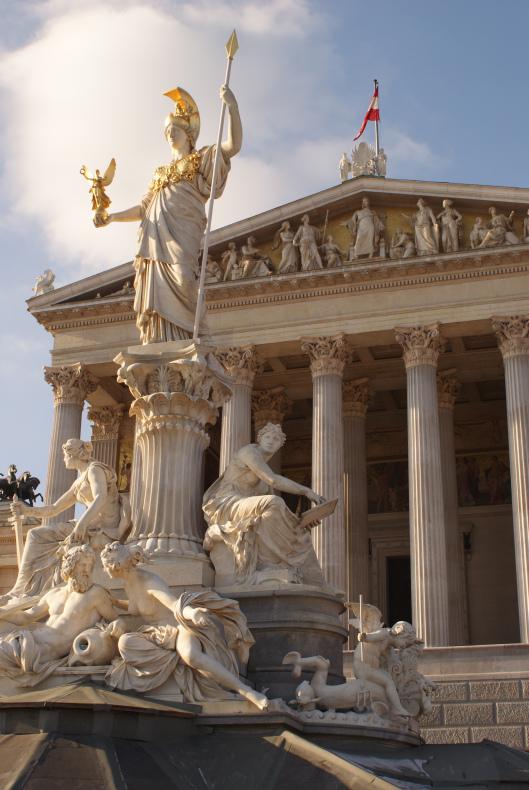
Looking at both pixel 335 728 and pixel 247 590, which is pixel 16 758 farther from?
pixel 247 590

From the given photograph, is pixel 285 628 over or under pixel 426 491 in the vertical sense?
under

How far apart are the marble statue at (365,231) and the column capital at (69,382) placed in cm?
1019

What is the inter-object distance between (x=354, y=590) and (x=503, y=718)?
397 inches

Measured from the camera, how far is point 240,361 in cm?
3500

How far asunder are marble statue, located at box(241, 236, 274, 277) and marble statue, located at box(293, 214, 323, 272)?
1253 mm

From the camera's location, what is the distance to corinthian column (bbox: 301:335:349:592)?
30875 millimetres

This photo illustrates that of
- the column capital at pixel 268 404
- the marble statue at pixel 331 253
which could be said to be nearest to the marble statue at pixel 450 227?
the marble statue at pixel 331 253

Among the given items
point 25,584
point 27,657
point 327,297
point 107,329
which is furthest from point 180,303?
point 107,329

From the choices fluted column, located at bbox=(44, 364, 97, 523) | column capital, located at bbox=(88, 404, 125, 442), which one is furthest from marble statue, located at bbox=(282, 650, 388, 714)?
column capital, located at bbox=(88, 404, 125, 442)

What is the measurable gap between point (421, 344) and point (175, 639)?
2568 cm

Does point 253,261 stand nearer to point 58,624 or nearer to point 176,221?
point 176,221

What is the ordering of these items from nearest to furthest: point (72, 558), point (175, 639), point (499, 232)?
point (175, 639), point (72, 558), point (499, 232)

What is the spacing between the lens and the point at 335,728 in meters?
8.34

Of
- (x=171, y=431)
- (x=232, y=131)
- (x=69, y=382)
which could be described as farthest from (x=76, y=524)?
(x=69, y=382)
